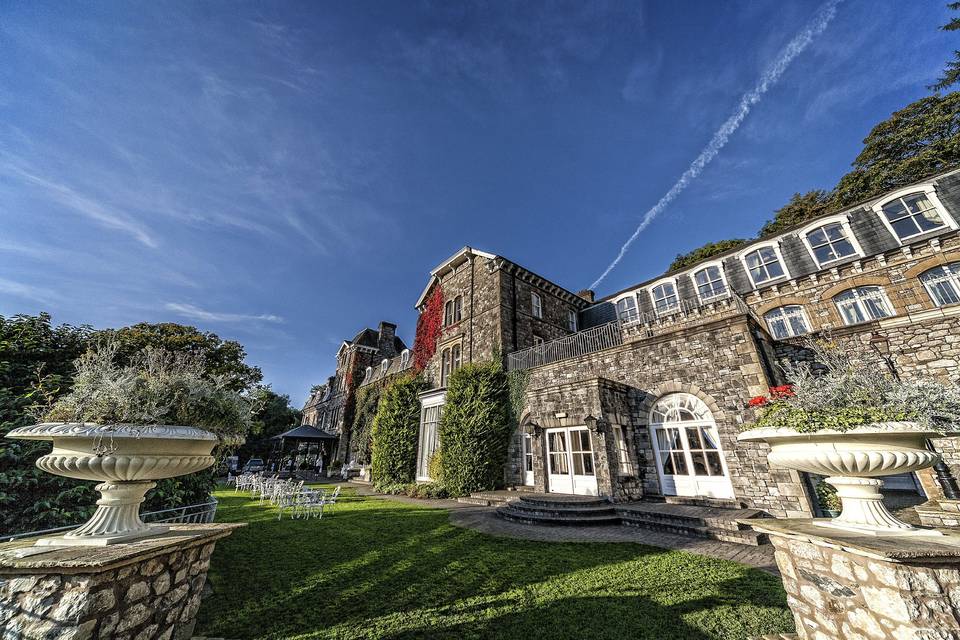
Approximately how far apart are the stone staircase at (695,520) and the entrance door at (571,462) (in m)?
1.56

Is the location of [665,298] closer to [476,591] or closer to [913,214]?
[913,214]

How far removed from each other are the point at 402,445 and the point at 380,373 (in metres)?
12.3

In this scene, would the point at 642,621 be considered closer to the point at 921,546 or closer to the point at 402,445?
the point at 921,546

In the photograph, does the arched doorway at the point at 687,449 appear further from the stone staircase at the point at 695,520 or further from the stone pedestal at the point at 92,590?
the stone pedestal at the point at 92,590

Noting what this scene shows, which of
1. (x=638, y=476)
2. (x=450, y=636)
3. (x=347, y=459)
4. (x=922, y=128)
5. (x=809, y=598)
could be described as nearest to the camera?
(x=809, y=598)

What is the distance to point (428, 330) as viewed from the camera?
19141 mm

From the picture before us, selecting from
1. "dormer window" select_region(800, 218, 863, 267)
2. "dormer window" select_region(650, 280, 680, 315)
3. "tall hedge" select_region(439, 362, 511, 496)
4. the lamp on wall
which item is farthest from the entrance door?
"dormer window" select_region(800, 218, 863, 267)

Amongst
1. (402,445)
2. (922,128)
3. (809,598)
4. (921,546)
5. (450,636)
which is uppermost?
(922,128)

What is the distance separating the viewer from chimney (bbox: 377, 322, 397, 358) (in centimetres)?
3053

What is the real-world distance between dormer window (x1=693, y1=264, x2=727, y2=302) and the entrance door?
940 centimetres

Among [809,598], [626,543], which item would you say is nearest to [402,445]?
[626,543]

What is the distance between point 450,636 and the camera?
127 inches

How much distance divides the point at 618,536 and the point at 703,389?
15.2 feet

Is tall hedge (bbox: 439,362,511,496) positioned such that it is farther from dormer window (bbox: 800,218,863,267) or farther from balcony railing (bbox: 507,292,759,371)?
dormer window (bbox: 800,218,863,267)
